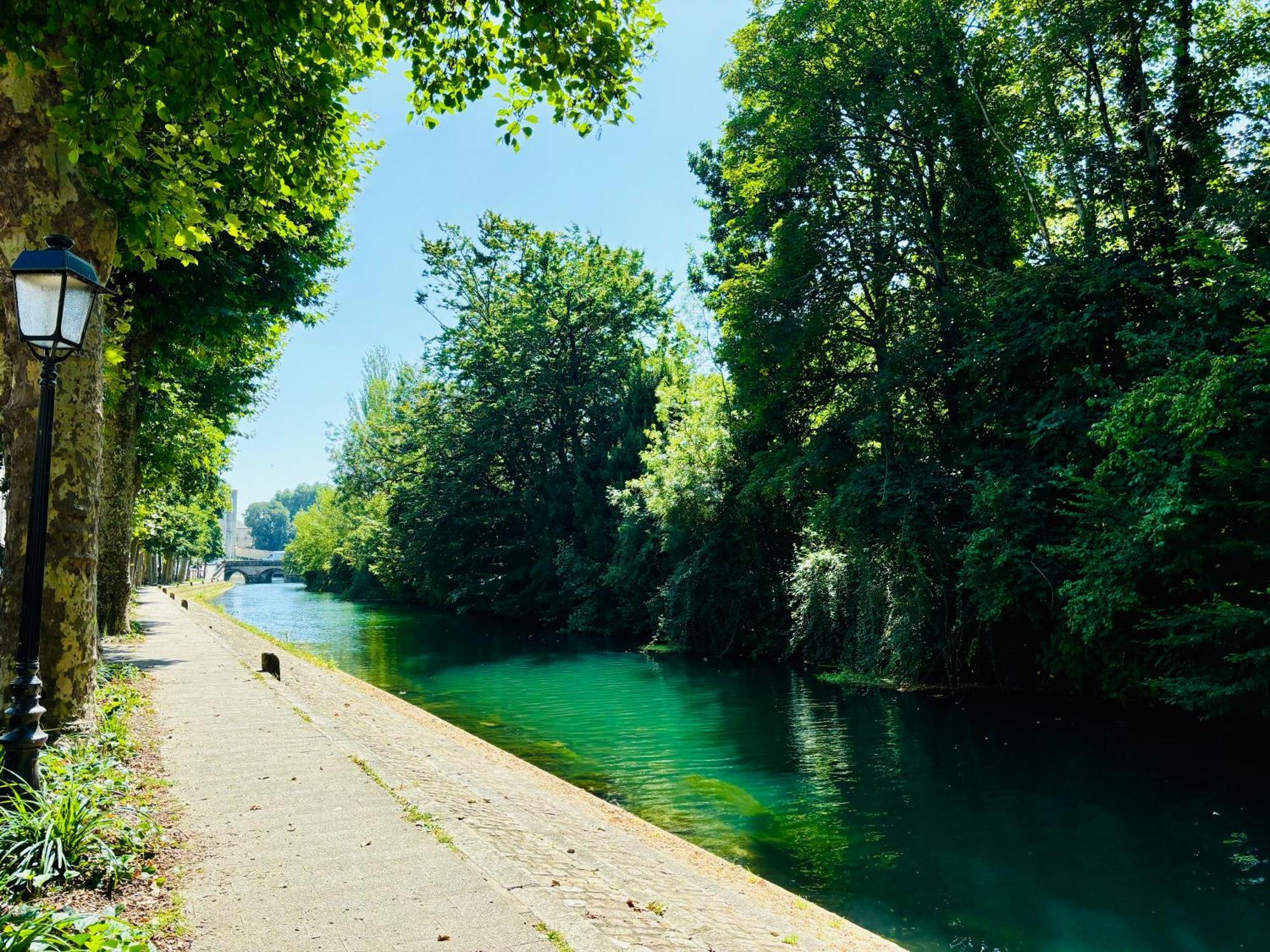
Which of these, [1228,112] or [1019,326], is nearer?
[1228,112]

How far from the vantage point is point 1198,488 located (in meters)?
10.8

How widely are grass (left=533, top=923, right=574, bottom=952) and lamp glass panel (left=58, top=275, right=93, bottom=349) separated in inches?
179

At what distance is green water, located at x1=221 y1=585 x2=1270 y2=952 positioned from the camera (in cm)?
714

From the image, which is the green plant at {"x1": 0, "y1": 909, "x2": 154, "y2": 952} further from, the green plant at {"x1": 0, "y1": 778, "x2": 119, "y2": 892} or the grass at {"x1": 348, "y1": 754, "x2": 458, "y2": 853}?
the grass at {"x1": 348, "y1": 754, "x2": 458, "y2": 853}

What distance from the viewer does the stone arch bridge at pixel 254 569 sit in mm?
114625

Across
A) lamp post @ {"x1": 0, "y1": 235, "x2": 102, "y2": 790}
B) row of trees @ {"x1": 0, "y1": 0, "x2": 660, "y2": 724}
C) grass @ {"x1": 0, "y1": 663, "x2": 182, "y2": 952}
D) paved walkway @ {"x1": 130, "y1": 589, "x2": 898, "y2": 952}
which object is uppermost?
row of trees @ {"x1": 0, "y1": 0, "x2": 660, "y2": 724}

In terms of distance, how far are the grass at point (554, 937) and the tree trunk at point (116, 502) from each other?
13203 millimetres

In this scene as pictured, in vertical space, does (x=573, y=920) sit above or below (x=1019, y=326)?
below

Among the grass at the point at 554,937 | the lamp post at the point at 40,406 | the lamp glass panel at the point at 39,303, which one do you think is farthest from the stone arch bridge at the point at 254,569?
the grass at the point at 554,937

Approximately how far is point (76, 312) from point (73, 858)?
3.34 meters

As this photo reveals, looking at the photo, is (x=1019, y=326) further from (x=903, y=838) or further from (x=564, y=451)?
(x=564, y=451)

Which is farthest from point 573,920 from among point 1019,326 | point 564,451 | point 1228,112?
point 564,451

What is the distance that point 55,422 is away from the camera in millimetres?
7180

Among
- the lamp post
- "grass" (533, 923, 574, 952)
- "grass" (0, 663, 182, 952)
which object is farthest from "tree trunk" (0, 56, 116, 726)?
"grass" (533, 923, 574, 952)
